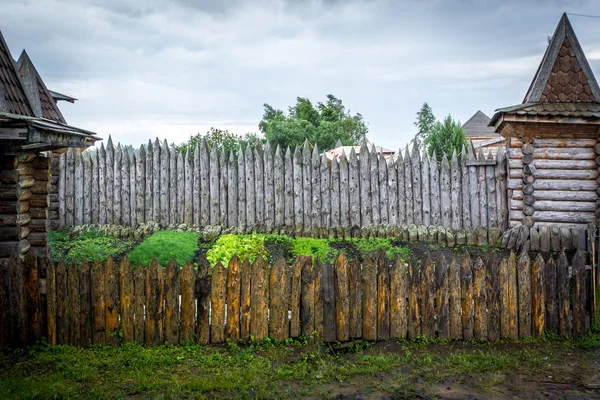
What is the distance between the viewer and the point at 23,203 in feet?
26.4

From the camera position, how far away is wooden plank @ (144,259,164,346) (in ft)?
19.6

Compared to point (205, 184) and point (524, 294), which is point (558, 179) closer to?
point (524, 294)

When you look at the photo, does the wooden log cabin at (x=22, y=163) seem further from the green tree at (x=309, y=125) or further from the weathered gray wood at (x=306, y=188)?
the green tree at (x=309, y=125)

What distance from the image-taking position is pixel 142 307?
19.7ft

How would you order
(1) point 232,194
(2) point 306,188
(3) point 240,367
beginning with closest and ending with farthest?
1. (3) point 240,367
2. (2) point 306,188
3. (1) point 232,194

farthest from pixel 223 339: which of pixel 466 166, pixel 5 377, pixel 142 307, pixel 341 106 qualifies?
pixel 341 106

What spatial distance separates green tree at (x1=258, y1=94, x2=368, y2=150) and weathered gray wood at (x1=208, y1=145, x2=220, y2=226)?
12471 millimetres

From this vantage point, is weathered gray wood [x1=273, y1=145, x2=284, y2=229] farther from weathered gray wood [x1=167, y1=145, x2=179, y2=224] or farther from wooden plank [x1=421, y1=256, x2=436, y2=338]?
wooden plank [x1=421, y1=256, x2=436, y2=338]

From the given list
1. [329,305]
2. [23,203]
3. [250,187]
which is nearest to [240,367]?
[329,305]

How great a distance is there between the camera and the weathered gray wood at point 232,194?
49.1 ft

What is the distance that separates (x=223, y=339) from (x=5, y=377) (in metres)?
2.15

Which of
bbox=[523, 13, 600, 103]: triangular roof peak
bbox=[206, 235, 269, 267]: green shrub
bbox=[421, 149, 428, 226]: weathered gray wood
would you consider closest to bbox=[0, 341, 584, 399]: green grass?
bbox=[206, 235, 269, 267]: green shrub

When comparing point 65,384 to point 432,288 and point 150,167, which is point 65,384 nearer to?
point 432,288

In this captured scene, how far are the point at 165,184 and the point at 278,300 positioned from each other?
10099 mm
